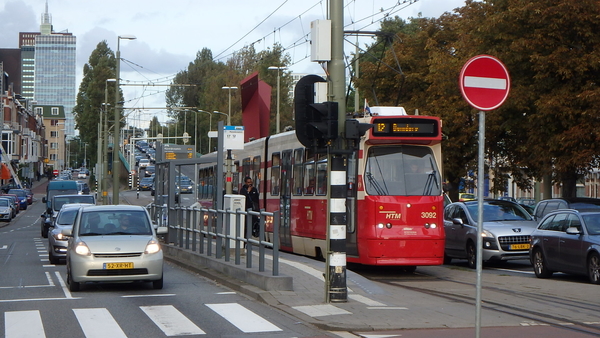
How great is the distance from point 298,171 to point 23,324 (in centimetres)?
1087

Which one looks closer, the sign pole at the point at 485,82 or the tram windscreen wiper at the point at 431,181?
the sign pole at the point at 485,82

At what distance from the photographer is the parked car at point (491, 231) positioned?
20.5 meters

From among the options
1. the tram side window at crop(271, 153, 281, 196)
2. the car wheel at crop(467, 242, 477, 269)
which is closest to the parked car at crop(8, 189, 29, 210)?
the tram side window at crop(271, 153, 281, 196)

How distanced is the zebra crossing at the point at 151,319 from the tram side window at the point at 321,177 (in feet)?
21.8

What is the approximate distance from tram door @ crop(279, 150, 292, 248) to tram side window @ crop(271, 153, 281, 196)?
0.38 meters

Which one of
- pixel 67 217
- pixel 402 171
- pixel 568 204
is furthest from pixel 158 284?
pixel 568 204

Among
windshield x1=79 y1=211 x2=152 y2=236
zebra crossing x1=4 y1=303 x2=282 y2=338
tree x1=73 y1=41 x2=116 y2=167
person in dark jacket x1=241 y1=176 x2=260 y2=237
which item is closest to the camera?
zebra crossing x1=4 y1=303 x2=282 y2=338

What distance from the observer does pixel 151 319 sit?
11.3 metres

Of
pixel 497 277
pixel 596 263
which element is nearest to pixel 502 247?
pixel 497 277

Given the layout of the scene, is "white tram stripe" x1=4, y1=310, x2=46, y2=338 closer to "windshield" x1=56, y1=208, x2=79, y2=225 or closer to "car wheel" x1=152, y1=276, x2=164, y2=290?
"car wheel" x1=152, y1=276, x2=164, y2=290

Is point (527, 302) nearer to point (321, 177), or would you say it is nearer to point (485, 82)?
point (485, 82)

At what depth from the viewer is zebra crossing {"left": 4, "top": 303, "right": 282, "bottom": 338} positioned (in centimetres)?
1025

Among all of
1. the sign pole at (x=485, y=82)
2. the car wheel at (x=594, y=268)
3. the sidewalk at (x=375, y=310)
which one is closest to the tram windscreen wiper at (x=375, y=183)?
the sidewalk at (x=375, y=310)

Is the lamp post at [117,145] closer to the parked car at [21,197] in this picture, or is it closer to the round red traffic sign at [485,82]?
the round red traffic sign at [485,82]
